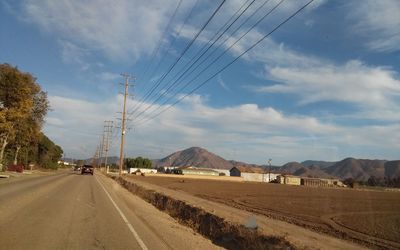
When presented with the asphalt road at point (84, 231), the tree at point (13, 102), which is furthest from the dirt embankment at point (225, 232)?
the tree at point (13, 102)

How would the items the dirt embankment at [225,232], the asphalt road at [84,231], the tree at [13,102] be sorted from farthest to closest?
the tree at [13,102] → the dirt embankment at [225,232] → the asphalt road at [84,231]

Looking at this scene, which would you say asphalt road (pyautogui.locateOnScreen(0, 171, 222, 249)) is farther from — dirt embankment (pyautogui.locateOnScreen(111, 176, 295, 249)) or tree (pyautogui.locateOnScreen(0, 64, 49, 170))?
tree (pyautogui.locateOnScreen(0, 64, 49, 170))

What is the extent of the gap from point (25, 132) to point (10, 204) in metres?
53.7

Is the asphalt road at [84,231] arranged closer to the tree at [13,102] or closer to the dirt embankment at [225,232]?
the dirt embankment at [225,232]

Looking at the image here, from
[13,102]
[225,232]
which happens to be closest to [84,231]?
[225,232]

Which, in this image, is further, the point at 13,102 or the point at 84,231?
the point at 13,102

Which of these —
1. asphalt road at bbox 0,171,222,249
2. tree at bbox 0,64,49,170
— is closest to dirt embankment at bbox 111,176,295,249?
asphalt road at bbox 0,171,222,249

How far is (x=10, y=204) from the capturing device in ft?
61.3

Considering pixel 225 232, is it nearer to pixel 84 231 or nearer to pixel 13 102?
pixel 84 231

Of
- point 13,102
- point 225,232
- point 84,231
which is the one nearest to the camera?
point 84,231

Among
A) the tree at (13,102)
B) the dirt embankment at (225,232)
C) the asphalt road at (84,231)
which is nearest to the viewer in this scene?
the asphalt road at (84,231)

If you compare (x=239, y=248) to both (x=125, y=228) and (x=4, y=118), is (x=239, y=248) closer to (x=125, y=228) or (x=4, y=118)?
(x=125, y=228)

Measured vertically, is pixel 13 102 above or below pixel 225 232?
above

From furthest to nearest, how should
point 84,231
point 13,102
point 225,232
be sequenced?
point 13,102, point 225,232, point 84,231
